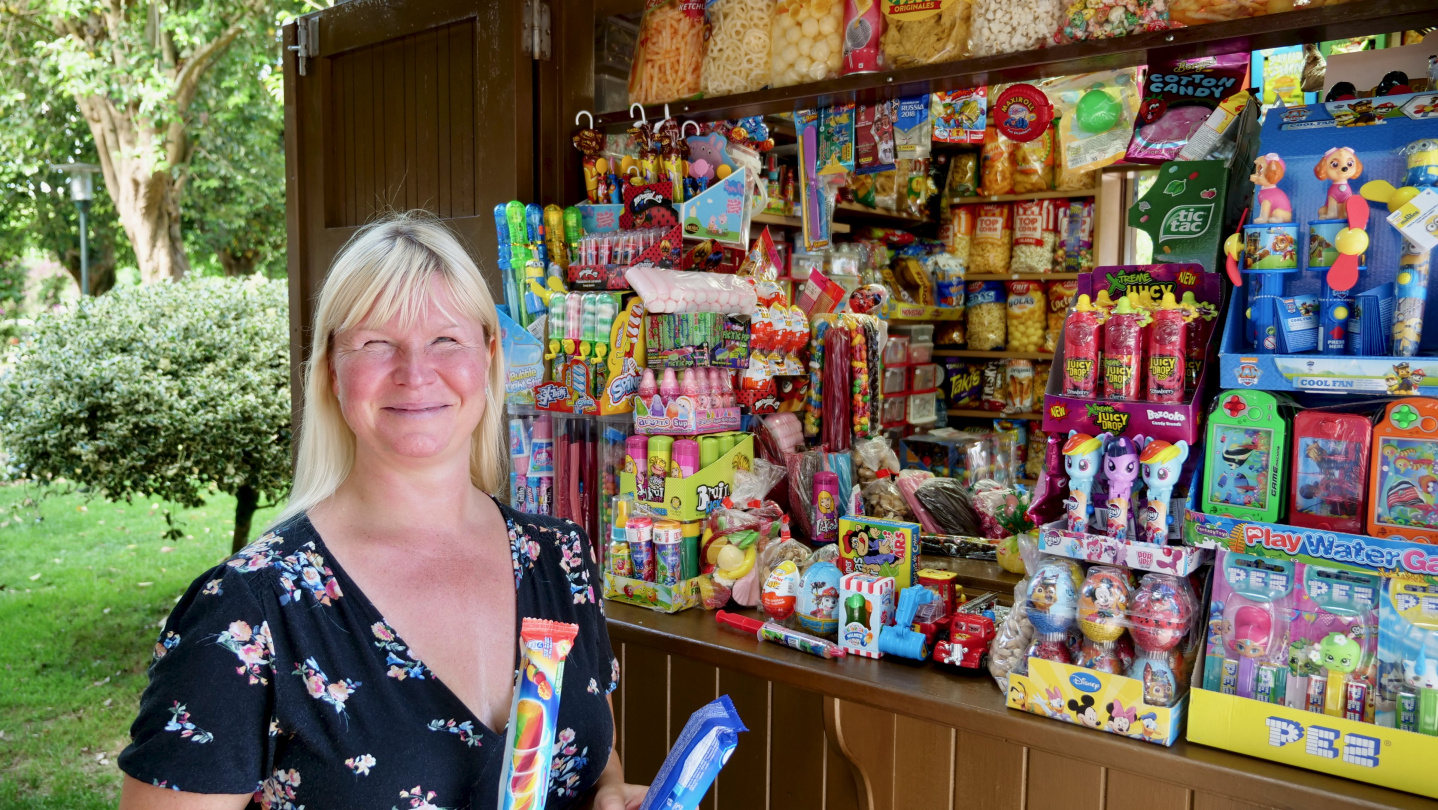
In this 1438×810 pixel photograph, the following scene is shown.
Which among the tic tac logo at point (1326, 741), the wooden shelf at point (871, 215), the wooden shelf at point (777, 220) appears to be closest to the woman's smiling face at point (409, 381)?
the tic tac logo at point (1326, 741)

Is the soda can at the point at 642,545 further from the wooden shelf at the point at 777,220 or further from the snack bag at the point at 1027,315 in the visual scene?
the snack bag at the point at 1027,315

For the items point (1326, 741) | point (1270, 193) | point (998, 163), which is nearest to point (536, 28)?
point (1270, 193)

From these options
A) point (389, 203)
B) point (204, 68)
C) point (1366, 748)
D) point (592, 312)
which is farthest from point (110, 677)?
point (204, 68)

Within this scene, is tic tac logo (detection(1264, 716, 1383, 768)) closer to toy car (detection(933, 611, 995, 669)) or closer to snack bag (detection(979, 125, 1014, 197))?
toy car (detection(933, 611, 995, 669))

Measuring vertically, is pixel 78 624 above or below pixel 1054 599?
below

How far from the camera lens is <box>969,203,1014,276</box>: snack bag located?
5051mm

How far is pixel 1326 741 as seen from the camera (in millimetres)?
1562

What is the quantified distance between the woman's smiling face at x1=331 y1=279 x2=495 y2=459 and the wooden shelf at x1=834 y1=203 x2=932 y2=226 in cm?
308

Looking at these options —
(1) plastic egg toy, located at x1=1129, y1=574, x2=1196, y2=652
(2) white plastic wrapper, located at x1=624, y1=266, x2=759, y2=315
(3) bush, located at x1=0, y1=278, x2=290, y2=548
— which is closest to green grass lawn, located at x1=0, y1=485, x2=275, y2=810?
(3) bush, located at x1=0, y1=278, x2=290, y2=548

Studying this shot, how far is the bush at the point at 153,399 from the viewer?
4.59m

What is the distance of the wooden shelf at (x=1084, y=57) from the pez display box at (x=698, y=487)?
3.02 ft

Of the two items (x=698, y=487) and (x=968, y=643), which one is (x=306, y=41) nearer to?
(x=698, y=487)

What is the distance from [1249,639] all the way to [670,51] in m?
2.08

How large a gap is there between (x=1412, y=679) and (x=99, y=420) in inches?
201
